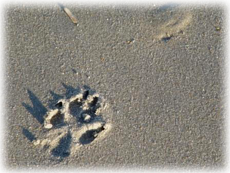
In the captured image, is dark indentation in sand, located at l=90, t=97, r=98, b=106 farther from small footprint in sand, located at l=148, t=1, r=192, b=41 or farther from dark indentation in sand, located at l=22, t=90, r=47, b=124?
small footprint in sand, located at l=148, t=1, r=192, b=41

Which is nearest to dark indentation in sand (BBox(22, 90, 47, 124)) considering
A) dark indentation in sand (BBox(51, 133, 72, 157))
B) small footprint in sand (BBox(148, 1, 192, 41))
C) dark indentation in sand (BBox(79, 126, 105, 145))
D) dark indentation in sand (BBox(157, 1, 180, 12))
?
dark indentation in sand (BBox(51, 133, 72, 157))

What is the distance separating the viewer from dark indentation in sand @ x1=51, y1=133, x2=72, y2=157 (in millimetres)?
2385

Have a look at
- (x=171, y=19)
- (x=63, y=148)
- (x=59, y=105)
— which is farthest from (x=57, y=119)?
(x=171, y=19)

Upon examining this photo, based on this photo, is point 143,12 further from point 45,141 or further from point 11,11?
point 45,141

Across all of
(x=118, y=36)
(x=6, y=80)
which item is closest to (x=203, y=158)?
(x=118, y=36)

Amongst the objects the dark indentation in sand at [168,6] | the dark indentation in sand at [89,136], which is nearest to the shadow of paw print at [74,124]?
the dark indentation in sand at [89,136]

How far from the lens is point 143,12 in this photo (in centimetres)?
242

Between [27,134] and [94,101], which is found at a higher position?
[94,101]

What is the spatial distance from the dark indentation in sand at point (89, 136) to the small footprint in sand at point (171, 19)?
934mm

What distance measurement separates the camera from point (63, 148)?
94.5 inches

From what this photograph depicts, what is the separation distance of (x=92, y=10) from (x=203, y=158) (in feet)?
5.08

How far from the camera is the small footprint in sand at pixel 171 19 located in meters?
2.41

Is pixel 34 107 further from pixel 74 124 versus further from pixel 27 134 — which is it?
pixel 74 124

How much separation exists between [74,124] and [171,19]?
1.19 m
